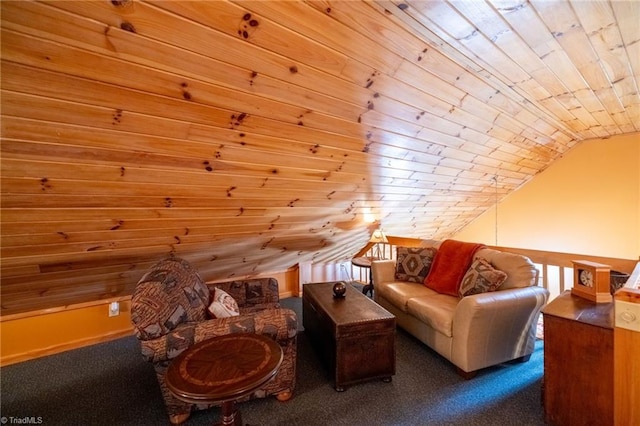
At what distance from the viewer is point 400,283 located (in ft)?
10.0

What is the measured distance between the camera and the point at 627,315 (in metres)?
1.18

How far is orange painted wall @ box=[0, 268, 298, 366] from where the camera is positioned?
2469mm

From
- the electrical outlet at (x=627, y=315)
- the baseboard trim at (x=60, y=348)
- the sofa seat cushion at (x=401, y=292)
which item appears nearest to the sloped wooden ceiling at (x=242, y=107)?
the baseboard trim at (x=60, y=348)

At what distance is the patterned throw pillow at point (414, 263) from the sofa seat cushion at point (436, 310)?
40 centimetres

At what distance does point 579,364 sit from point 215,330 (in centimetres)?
200

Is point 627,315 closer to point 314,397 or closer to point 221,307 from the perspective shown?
point 314,397

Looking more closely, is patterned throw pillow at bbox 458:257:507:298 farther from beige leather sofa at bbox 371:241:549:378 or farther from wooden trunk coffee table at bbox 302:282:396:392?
wooden trunk coffee table at bbox 302:282:396:392

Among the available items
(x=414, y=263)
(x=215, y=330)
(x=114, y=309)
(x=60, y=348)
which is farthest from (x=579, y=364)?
(x=60, y=348)

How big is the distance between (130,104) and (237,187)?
0.90 meters

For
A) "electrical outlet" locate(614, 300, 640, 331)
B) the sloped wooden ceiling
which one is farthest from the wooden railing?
"electrical outlet" locate(614, 300, 640, 331)

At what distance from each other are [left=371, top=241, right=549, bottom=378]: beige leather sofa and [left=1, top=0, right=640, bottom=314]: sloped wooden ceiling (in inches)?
48.8

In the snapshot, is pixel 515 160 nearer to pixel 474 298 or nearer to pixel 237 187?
pixel 474 298

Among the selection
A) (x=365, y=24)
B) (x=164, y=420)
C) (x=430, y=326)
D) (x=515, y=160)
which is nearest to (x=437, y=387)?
(x=430, y=326)

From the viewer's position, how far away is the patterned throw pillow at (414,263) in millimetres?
3047
